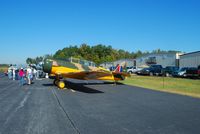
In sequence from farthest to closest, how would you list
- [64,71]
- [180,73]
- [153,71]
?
[153,71] → [180,73] → [64,71]

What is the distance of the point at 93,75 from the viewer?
20219 mm

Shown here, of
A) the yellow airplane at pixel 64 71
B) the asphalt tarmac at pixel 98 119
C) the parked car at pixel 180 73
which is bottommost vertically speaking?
the asphalt tarmac at pixel 98 119

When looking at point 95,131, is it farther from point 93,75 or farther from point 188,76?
point 188,76

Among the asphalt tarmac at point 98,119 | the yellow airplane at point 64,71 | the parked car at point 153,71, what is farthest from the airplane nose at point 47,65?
the parked car at point 153,71

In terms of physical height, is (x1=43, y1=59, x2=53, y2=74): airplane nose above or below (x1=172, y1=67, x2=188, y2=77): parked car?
above

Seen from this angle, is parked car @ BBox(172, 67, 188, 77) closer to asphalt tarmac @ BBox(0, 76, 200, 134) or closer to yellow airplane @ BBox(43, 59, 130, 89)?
yellow airplane @ BBox(43, 59, 130, 89)

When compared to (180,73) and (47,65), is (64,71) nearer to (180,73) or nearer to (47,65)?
(47,65)

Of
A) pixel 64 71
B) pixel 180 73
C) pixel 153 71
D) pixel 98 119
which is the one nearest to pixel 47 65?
pixel 64 71

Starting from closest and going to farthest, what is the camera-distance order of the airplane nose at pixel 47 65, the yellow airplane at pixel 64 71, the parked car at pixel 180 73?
the yellow airplane at pixel 64 71 < the airplane nose at pixel 47 65 < the parked car at pixel 180 73

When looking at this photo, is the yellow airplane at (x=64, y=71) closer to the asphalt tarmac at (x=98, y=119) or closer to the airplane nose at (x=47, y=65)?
the airplane nose at (x=47, y=65)

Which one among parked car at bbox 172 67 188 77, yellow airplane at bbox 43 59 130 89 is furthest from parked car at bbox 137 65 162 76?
yellow airplane at bbox 43 59 130 89

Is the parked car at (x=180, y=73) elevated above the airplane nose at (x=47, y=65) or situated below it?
below

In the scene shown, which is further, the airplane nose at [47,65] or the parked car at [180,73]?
the parked car at [180,73]

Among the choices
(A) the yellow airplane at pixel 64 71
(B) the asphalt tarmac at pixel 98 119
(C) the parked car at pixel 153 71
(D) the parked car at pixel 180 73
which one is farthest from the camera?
(C) the parked car at pixel 153 71
